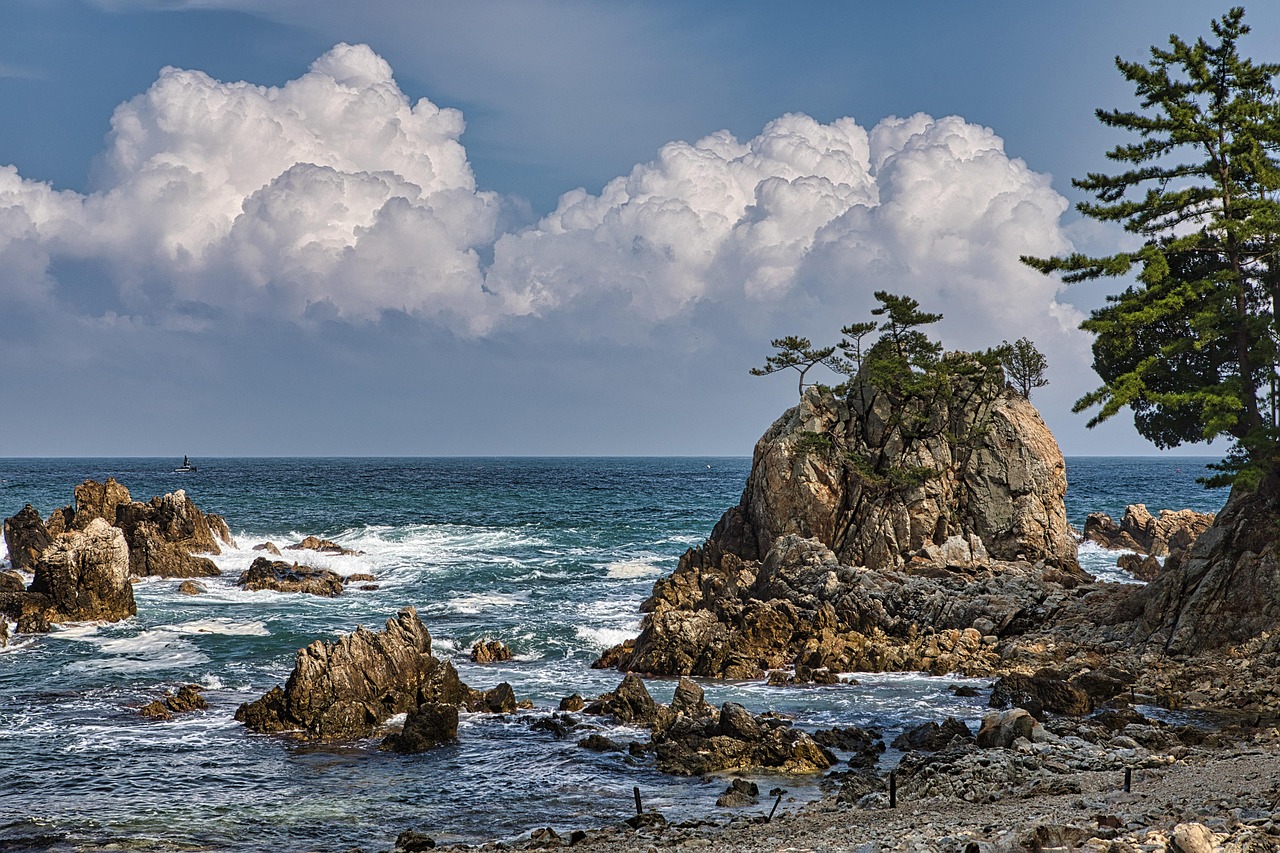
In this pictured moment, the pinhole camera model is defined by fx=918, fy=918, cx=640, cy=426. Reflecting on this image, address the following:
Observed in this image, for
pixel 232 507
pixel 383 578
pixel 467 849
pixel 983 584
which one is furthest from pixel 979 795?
pixel 232 507

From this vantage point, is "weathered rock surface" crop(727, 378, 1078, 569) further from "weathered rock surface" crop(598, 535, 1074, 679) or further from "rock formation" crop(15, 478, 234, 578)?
"rock formation" crop(15, 478, 234, 578)

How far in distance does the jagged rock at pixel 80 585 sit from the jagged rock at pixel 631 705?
81.2 ft

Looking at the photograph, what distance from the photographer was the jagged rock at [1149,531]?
60062 millimetres

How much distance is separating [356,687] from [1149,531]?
5630 cm

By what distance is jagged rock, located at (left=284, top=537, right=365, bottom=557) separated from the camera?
60875 millimetres

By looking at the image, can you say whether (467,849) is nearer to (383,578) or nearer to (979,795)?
(979,795)

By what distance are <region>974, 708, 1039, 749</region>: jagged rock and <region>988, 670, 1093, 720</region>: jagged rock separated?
2658mm

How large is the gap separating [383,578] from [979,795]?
4150 centimetres

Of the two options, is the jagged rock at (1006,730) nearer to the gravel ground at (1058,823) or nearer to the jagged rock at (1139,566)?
the gravel ground at (1058,823)

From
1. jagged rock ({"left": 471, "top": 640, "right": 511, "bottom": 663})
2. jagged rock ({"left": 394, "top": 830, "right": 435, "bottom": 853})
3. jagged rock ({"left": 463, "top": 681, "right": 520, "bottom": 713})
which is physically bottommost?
jagged rock ({"left": 471, "top": 640, "right": 511, "bottom": 663})

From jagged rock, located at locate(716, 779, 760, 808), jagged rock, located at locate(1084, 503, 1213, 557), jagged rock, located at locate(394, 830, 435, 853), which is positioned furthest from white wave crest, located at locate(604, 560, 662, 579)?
jagged rock, located at locate(394, 830, 435, 853)

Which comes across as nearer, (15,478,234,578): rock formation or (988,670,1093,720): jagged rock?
(988,670,1093,720): jagged rock

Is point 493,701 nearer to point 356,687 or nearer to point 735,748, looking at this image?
point 356,687

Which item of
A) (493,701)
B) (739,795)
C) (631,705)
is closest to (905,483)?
(631,705)
